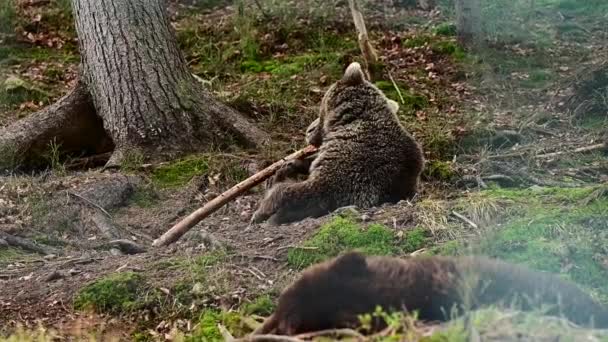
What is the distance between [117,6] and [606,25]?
7.69 meters

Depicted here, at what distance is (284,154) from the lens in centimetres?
1002

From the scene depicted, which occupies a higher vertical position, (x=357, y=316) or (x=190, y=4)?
(x=357, y=316)

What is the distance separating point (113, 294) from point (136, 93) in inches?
168

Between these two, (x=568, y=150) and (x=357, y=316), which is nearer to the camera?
(x=357, y=316)

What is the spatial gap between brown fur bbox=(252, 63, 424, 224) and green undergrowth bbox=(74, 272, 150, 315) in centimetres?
153

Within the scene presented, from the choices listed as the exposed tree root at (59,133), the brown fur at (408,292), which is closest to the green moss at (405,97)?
the exposed tree root at (59,133)

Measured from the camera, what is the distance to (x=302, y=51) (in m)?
14.1

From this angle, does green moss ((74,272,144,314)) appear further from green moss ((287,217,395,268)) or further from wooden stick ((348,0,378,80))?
wooden stick ((348,0,378,80))

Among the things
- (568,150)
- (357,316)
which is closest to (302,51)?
(568,150)

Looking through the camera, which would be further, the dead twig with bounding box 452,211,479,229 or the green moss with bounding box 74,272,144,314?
the dead twig with bounding box 452,211,479,229

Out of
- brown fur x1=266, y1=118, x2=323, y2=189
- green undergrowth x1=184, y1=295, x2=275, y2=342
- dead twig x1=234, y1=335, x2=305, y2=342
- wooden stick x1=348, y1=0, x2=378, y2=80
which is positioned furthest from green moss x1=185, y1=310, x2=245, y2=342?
wooden stick x1=348, y1=0, x2=378, y2=80

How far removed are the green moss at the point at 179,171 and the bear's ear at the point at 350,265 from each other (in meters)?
5.91

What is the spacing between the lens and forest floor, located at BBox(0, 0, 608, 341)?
6.13m

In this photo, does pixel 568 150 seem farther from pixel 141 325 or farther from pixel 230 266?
pixel 141 325
